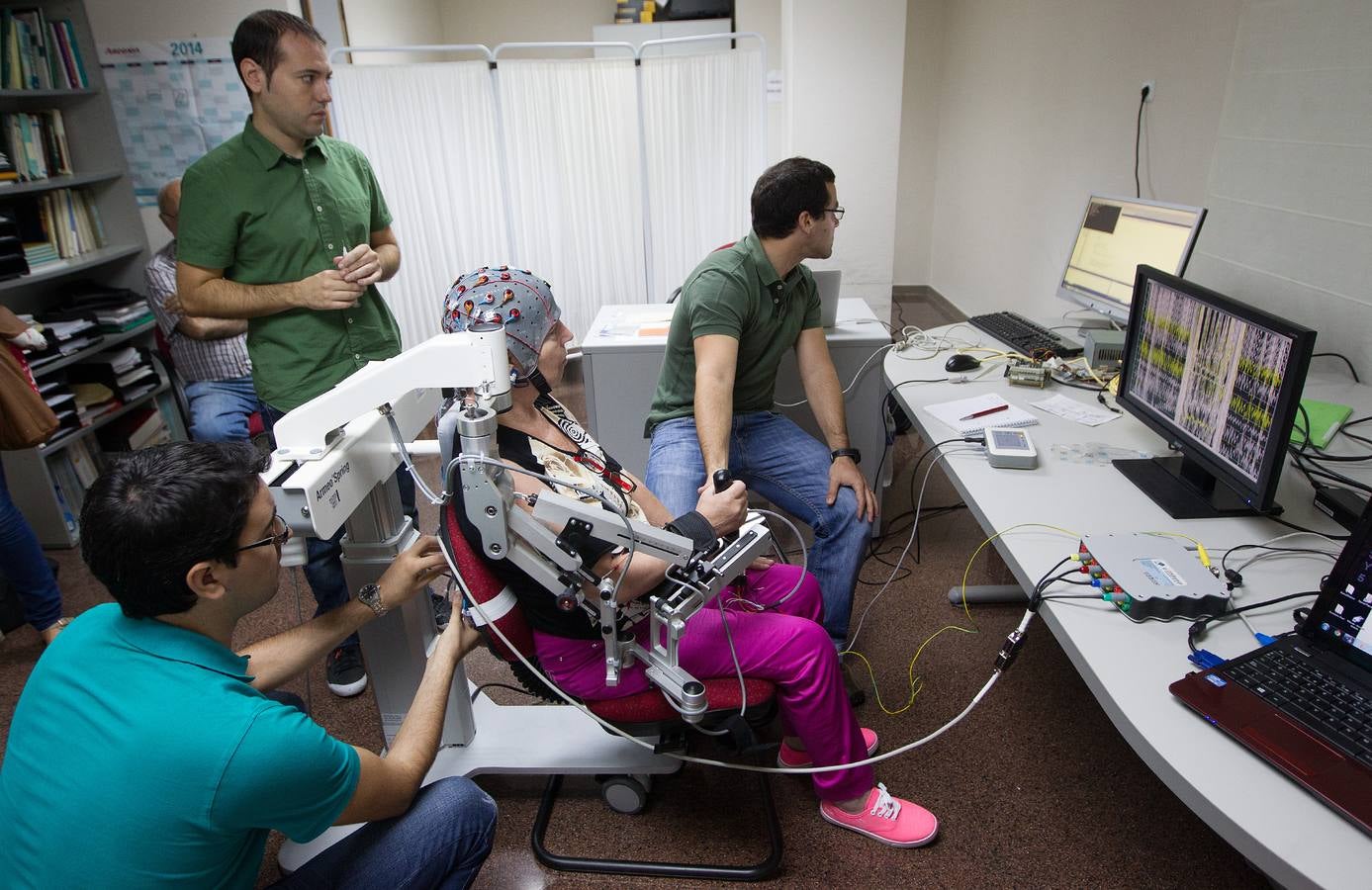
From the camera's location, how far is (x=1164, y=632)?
3.93 feet

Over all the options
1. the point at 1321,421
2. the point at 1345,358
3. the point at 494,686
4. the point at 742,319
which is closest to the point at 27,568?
the point at 494,686

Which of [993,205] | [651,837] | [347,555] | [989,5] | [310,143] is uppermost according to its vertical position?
[989,5]

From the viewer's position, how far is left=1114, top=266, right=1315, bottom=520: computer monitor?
129 cm

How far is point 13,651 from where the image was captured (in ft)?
7.68

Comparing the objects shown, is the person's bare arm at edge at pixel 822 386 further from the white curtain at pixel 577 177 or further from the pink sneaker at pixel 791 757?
the white curtain at pixel 577 177

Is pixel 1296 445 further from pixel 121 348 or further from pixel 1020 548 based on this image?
pixel 121 348

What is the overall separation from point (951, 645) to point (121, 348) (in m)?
3.34

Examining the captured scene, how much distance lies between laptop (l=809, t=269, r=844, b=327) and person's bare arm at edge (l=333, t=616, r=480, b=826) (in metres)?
1.63

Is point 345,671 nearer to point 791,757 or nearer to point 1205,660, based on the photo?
point 791,757

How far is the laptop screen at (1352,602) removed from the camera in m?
1.08

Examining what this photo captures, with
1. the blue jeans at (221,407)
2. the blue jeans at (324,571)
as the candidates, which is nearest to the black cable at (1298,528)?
the blue jeans at (324,571)

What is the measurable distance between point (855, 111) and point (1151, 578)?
11.9ft

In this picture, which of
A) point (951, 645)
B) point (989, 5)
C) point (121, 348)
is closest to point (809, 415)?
point (951, 645)

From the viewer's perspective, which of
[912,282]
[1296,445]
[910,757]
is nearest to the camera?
[1296,445]
